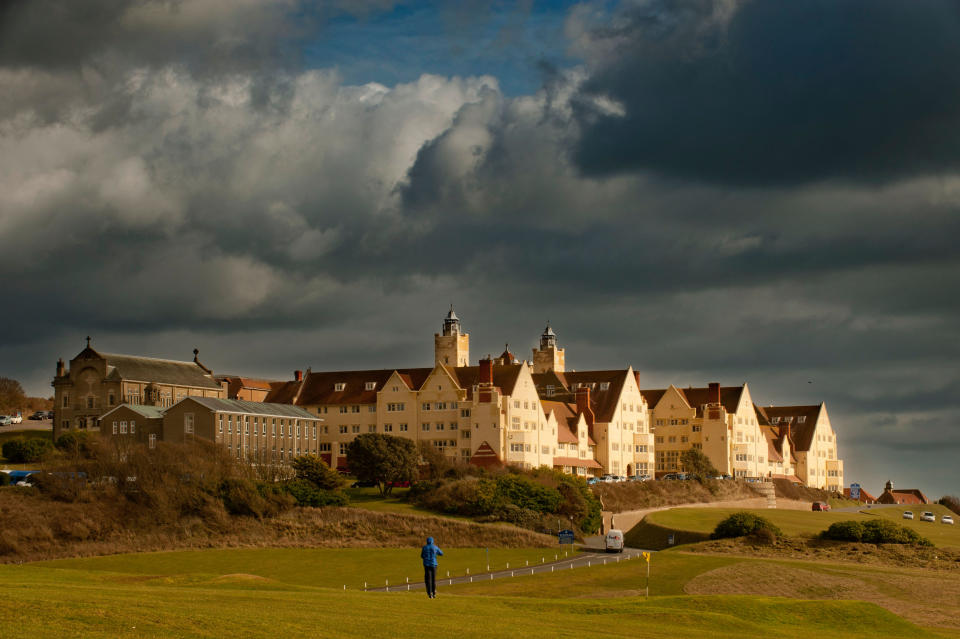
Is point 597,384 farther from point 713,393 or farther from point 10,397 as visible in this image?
point 10,397

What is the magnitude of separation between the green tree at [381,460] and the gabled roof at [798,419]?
2992 inches

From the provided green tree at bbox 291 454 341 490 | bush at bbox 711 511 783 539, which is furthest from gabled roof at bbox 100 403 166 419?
bush at bbox 711 511 783 539

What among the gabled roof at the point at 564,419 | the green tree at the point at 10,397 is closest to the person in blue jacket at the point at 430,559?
the gabled roof at the point at 564,419

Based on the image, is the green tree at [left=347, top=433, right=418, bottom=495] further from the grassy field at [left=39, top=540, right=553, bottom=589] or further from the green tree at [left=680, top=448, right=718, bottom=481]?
the green tree at [left=680, top=448, right=718, bottom=481]

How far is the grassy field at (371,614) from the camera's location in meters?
29.9

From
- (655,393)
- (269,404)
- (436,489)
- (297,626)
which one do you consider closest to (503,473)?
(436,489)

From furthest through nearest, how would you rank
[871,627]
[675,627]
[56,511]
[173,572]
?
[56,511] < [173,572] < [871,627] < [675,627]

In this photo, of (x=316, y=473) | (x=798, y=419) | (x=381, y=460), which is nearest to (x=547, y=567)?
(x=381, y=460)

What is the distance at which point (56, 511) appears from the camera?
95.1 m

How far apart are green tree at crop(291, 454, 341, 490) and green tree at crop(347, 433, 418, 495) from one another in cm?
288

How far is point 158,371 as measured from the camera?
5620 inches

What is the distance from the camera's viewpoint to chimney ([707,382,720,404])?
153375mm

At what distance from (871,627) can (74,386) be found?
108 metres

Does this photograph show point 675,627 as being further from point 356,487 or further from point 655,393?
point 655,393
